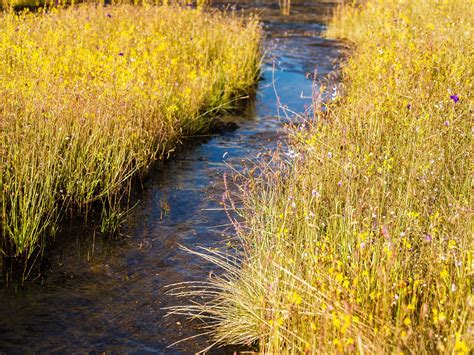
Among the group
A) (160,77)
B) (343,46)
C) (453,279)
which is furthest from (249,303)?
(343,46)

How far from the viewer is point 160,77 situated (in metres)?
8.63

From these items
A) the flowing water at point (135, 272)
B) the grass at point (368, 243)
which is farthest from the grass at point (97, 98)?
the grass at point (368, 243)

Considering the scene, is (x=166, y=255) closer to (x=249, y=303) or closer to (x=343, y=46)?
(x=249, y=303)

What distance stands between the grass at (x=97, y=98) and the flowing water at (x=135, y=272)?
25 centimetres

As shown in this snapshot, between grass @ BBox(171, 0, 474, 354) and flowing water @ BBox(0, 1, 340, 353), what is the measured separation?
304mm

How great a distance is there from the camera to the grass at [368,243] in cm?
307

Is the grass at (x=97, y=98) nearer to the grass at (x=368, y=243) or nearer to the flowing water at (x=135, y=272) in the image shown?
the flowing water at (x=135, y=272)

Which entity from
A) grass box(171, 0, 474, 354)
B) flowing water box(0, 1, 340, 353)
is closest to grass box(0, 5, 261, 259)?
flowing water box(0, 1, 340, 353)

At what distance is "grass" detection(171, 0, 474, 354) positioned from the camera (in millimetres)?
3074

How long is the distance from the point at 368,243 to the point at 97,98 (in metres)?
4.18

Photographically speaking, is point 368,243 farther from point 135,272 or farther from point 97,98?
point 97,98

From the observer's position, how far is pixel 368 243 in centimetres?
365

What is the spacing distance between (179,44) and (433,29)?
410cm

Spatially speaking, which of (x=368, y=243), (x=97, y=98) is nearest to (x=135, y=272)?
(x=368, y=243)
